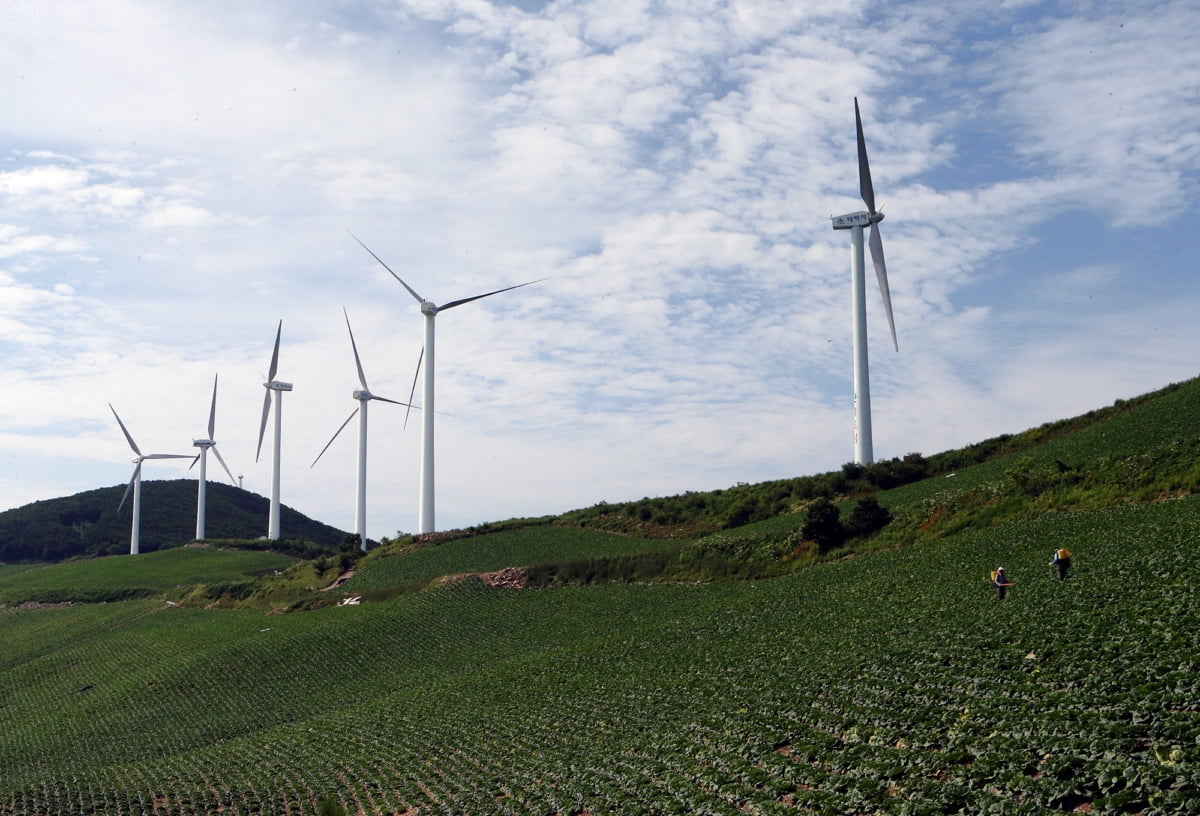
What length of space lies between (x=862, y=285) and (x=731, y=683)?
179 feet

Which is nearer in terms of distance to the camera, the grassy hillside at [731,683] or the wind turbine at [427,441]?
the grassy hillside at [731,683]

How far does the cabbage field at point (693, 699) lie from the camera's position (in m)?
22.3

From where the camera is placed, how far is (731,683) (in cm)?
3781

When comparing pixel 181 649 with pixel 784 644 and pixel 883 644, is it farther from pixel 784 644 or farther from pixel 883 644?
pixel 883 644

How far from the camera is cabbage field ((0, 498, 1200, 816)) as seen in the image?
73.3ft

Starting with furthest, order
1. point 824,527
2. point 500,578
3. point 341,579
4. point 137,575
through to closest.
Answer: point 137,575 → point 341,579 → point 500,578 → point 824,527

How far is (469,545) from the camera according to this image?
9688 centimetres

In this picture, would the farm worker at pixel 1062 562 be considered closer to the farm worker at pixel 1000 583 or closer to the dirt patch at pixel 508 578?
the farm worker at pixel 1000 583

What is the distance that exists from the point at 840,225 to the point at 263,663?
58753 mm

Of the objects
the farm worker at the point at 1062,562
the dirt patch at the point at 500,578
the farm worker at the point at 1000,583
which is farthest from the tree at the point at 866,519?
the farm worker at the point at 1062,562

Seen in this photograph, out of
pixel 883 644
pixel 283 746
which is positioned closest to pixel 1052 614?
pixel 883 644

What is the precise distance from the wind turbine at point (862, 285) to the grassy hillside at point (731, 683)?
286 inches

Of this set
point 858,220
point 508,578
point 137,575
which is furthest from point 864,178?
point 137,575

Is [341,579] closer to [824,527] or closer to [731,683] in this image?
[824,527]
